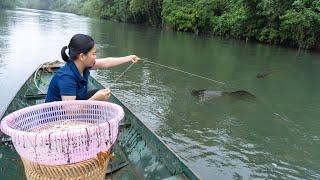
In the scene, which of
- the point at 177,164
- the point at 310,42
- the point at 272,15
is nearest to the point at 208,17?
the point at 272,15

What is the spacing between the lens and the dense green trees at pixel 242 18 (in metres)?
20.3

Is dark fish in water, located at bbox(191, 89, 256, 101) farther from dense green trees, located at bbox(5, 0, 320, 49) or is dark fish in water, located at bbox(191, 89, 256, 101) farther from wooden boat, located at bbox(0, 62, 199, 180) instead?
dense green trees, located at bbox(5, 0, 320, 49)

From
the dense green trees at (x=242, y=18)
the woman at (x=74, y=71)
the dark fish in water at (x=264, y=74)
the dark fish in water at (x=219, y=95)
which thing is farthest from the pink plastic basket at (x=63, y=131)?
the dense green trees at (x=242, y=18)

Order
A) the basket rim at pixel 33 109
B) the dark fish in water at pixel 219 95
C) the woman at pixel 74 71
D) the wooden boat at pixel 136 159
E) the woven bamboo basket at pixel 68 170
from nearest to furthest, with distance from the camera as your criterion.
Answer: the basket rim at pixel 33 109 → the woven bamboo basket at pixel 68 170 → the woman at pixel 74 71 → the wooden boat at pixel 136 159 → the dark fish in water at pixel 219 95

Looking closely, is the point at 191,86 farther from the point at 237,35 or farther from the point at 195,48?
the point at 237,35

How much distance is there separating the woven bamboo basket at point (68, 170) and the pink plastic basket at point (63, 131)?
1.9 inches

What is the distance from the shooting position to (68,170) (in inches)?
109

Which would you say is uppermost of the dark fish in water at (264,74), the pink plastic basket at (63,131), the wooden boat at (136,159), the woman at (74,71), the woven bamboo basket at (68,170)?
the woman at (74,71)

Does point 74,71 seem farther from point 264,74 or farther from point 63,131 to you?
point 264,74

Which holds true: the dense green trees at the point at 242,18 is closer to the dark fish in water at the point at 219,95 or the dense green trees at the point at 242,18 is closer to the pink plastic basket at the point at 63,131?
the dark fish in water at the point at 219,95

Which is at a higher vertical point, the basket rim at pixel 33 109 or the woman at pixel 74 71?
the woman at pixel 74 71

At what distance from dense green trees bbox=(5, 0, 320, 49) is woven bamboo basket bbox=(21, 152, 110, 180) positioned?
733 inches

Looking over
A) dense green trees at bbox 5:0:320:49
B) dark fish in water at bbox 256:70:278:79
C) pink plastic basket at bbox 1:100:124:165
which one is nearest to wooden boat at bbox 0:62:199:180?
pink plastic basket at bbox 1:100:124:165

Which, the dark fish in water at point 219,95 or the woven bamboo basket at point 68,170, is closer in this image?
the woven bamboo basket at point 68,170
